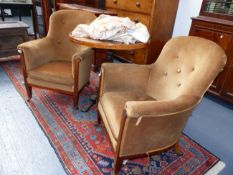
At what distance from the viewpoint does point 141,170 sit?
143 cm

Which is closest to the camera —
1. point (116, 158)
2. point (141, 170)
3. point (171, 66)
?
point (116, 158)

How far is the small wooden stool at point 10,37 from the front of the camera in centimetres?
281

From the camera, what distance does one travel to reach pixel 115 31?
153cm

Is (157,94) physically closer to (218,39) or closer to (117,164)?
(117,164)

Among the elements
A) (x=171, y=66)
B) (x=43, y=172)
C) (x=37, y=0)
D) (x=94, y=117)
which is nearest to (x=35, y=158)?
(x=43, y=172)

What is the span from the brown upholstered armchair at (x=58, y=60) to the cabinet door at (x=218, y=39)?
1283 mm

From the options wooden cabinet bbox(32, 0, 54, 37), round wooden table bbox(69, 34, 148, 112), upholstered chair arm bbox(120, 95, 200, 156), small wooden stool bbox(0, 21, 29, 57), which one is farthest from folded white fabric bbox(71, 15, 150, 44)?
wooden cabinet bbox(32, 0, 54, 37)

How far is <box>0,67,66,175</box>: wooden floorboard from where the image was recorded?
1.37 meters

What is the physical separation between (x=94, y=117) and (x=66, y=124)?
0.30m

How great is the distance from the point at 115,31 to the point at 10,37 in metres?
2.11

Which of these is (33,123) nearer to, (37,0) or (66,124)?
(66,124)

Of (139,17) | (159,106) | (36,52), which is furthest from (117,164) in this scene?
(139,17)

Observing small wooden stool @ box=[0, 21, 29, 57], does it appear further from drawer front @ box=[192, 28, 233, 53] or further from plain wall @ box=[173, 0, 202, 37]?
drawer front @ box=[192, 28, 233, 53]

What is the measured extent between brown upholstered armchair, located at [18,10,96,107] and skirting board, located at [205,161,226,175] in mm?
1362
